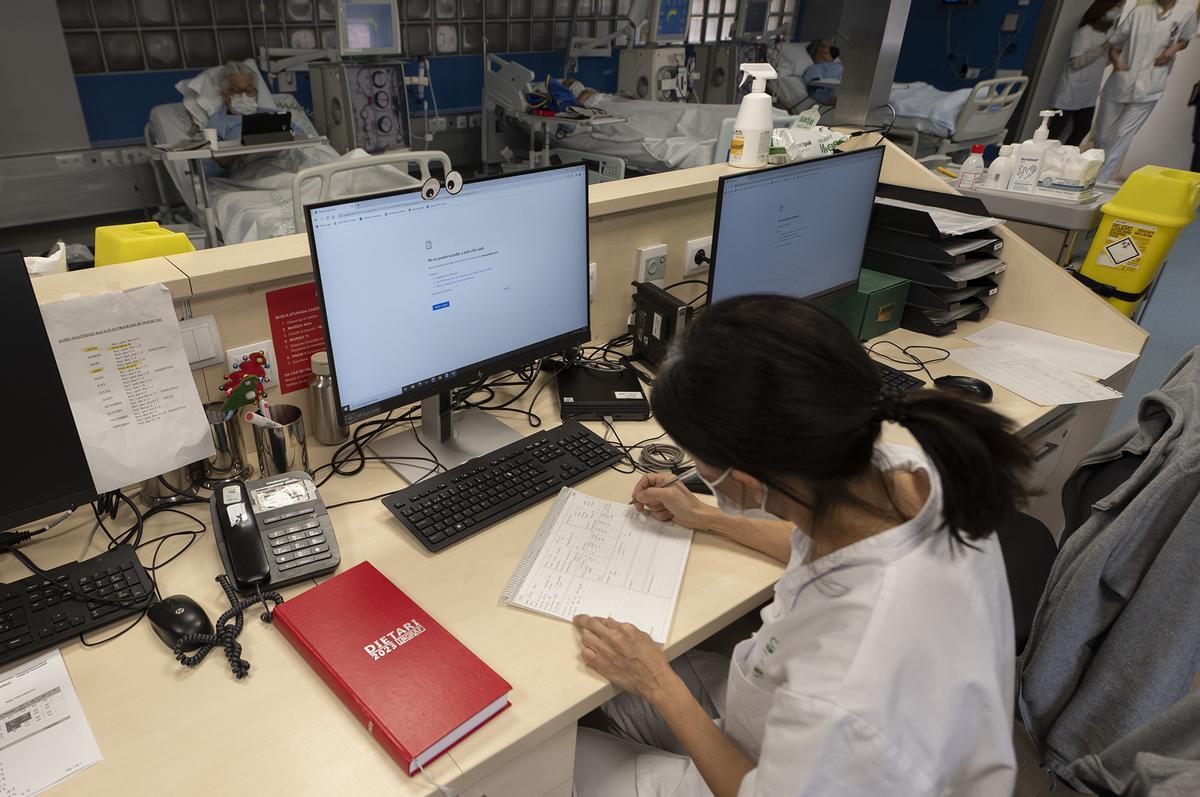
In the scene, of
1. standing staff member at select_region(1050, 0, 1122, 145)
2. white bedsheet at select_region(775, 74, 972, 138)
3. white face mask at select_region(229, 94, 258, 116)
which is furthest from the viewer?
standing staff member at select_region(1050, 0, 1122, 145)

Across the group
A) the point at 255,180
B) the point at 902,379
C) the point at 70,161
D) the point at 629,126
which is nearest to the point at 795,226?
the point at 902,379

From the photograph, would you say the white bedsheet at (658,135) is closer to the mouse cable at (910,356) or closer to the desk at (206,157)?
the desk at (206,157)

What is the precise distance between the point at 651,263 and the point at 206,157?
8.94 ft

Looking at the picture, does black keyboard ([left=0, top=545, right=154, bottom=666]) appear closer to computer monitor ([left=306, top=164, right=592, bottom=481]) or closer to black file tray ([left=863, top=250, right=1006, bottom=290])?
computer monitor ([left=306, top=164, right=592, bottom=481])

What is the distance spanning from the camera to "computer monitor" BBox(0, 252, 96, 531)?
0.84 metres

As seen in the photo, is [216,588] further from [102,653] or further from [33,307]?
[33,307]

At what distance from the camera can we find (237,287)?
3.89 feet

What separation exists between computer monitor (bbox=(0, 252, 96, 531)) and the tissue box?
1559 millimetres

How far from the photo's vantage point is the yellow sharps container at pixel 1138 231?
6.48 ft

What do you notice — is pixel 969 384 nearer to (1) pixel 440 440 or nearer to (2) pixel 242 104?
(1) pixel 440 440

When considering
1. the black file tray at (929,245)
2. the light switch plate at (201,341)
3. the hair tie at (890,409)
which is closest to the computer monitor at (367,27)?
the black file tray at (929,245)

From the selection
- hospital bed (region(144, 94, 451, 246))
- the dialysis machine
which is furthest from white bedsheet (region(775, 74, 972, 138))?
hospital bed (region(144, 94, 451, 246))

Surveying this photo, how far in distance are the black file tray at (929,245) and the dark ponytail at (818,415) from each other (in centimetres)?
128

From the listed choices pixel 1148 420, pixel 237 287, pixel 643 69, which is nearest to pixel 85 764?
pixel 237 287
